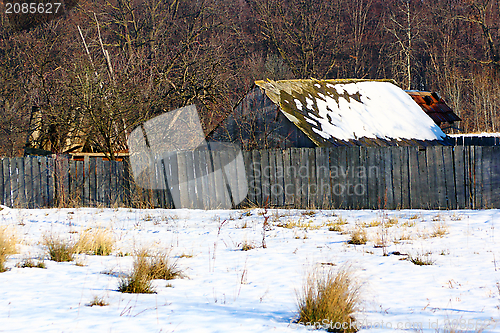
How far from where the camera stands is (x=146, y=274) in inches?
172

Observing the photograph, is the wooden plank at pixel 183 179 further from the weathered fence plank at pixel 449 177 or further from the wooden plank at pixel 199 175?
the weathered fence plank at pixel 449 177

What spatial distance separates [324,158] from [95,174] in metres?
5.68

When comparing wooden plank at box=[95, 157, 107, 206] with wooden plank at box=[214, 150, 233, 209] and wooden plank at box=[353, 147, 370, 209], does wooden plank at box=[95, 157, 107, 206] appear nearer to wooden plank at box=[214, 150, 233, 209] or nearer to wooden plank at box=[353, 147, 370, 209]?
wooden plank at box=[214, 150, 233, 209]

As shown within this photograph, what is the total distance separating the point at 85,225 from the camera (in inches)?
338

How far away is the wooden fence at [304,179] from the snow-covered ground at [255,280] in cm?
220

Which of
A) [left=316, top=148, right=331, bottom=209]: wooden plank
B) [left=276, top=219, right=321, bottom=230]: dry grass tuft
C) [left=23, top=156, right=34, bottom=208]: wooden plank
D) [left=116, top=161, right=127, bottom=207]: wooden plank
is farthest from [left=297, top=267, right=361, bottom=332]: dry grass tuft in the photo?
[left=23, top=156, right=34, bottom=208]: wooden plank

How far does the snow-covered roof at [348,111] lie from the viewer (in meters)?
14.2

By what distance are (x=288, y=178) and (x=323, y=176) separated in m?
0.84

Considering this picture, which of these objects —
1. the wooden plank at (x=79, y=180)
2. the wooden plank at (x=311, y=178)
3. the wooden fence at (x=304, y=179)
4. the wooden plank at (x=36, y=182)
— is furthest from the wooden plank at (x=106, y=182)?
the wooden plank at (x=311, y=178)

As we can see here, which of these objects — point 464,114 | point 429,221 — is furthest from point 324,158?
point 464,114

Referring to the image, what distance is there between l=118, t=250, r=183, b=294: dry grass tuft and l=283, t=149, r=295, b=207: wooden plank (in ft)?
22.0

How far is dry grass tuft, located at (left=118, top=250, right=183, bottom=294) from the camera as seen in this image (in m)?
4.24

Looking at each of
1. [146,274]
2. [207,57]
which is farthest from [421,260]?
[207,57]

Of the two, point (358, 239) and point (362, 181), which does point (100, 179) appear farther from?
point (358, 239)
